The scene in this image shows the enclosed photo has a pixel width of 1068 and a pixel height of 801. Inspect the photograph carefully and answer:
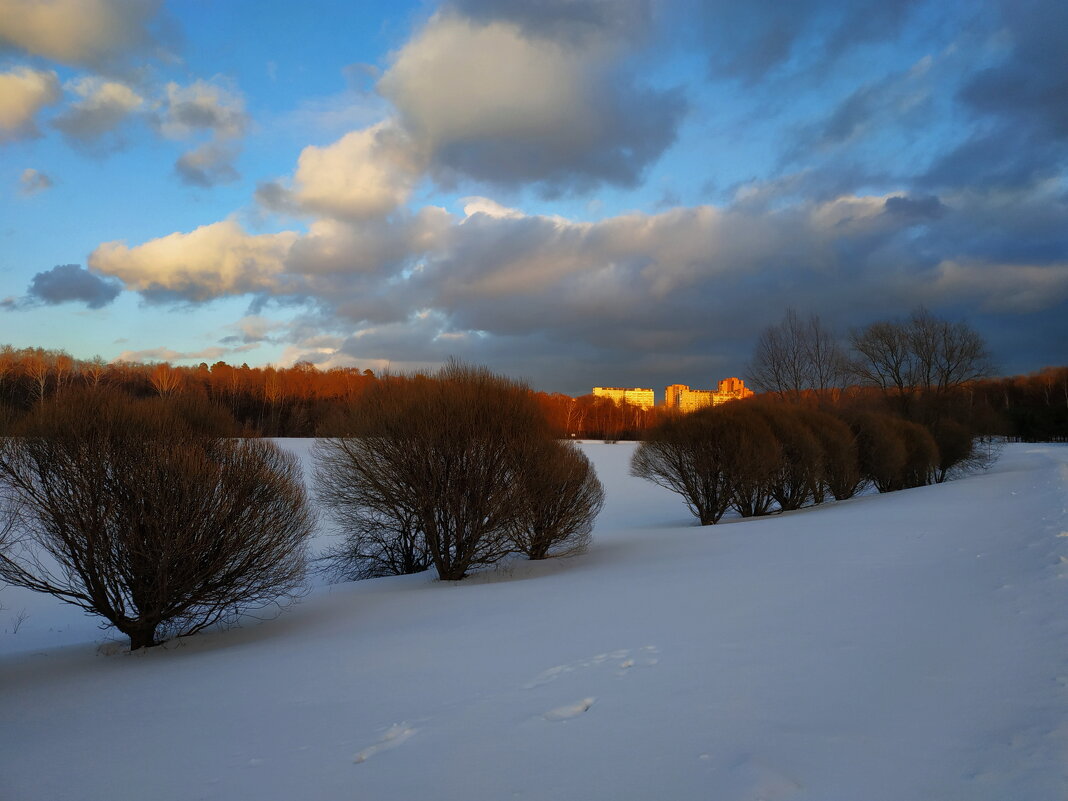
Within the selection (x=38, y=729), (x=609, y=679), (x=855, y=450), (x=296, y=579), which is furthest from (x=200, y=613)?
(x=855, y=450)

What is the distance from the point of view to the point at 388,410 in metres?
13.3

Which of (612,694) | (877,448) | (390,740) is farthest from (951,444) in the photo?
(390,740)

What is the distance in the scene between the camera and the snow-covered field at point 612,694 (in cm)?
363

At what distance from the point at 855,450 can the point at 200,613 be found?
27.0 meters

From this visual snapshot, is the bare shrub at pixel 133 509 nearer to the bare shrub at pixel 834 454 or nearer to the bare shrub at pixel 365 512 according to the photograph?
the bare shrub at pixel 365 512

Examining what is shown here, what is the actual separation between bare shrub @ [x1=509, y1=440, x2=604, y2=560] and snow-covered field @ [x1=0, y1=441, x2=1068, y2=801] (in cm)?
340

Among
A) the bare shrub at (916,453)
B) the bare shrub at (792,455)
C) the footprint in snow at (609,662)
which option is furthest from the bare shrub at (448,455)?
the bare shrub at (916,453)

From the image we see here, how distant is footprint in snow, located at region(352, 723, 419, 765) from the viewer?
4.43m

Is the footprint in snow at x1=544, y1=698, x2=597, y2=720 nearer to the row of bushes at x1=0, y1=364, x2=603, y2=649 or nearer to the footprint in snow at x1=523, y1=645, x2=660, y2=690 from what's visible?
the footprint in snow at x1=523, y1=645, x2=660, y2=690

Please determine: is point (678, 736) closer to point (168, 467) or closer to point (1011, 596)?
point (1011, 596)

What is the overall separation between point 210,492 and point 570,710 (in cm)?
690

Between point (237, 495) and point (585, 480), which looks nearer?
point (237, 495)

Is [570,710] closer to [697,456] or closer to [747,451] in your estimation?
[747,451]

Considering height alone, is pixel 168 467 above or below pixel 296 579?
above
